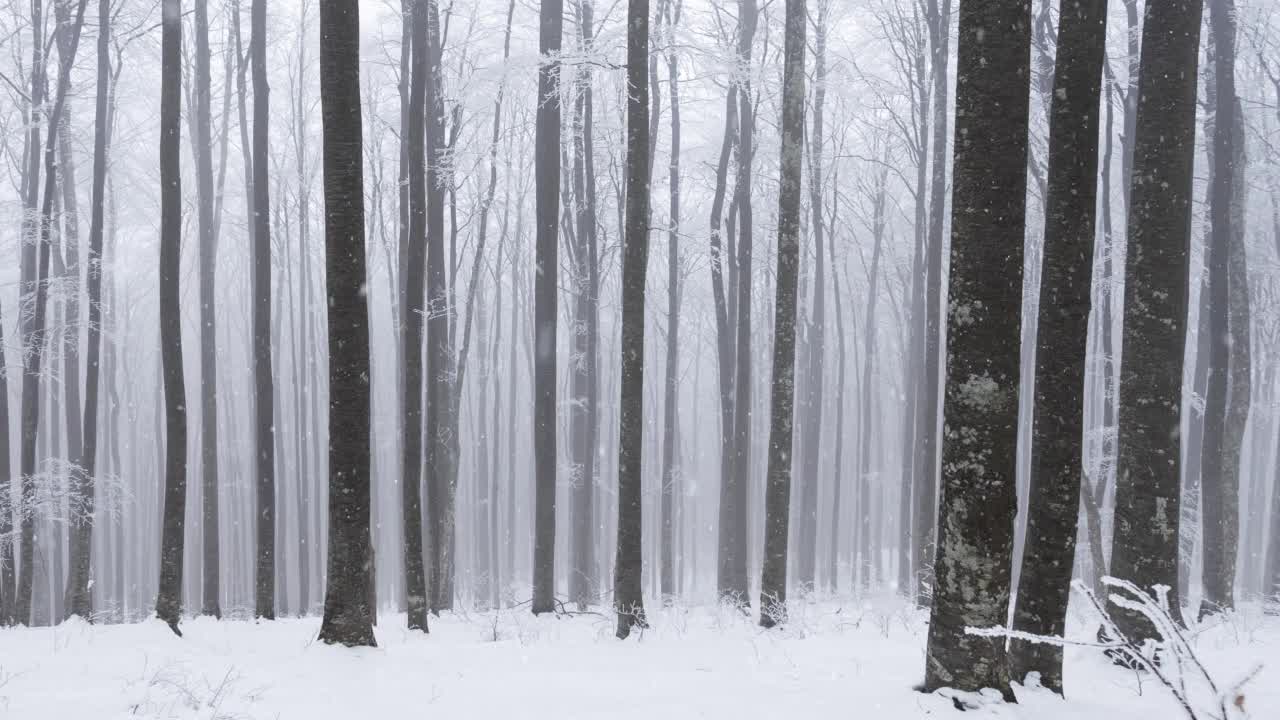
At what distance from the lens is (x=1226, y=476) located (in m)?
12.5

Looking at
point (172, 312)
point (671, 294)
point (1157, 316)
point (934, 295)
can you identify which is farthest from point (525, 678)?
point (671, 294)

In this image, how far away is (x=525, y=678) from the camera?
6.03 metres

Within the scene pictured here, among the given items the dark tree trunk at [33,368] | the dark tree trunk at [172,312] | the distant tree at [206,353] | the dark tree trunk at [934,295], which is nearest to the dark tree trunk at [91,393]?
the dark tree trunk at [33,368]

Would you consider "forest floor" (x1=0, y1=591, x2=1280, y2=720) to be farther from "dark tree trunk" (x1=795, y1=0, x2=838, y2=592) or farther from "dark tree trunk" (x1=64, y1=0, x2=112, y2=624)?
"dark tree trunk" (x1=795, y1=0, x2=838, y2=592)

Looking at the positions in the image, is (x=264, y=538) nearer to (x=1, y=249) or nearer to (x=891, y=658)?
(x=891, y=658)

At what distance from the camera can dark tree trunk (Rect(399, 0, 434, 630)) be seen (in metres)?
10.0

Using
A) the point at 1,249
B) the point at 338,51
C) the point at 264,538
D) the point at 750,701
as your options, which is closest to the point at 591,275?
the point at 264,538

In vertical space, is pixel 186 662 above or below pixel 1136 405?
below

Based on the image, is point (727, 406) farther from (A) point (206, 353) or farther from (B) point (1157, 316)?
(B) point (1157, 316)

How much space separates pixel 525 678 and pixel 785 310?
610cm

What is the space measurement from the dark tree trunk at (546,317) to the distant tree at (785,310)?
127 inches

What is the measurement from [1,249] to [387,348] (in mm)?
25678

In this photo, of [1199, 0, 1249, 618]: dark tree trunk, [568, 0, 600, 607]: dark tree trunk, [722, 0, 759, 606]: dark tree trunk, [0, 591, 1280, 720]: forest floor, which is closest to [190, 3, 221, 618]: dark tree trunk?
[0, 591, 1280, 720]: forest floor

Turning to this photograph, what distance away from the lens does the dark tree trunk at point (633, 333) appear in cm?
927
